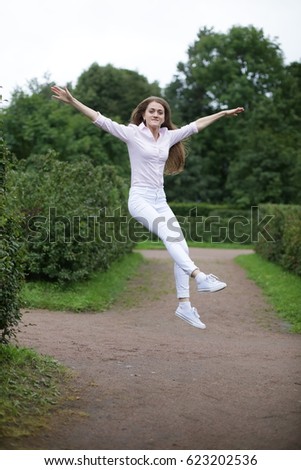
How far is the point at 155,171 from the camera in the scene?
26.0 ft

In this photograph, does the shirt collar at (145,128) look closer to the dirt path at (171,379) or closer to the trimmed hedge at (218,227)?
the dirt path at (171,379)

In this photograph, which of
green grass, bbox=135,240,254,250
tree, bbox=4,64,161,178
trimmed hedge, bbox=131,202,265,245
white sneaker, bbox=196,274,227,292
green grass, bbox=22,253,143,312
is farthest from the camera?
trimmed hedge, bbox=131,202,265,245

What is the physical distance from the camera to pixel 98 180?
68.3 feet

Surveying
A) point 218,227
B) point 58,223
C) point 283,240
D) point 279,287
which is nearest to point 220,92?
point 218,227

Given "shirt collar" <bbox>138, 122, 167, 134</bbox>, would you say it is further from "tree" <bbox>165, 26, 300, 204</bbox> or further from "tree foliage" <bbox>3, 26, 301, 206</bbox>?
"tree" <bbox>165, 26, 300, 204</bbox>

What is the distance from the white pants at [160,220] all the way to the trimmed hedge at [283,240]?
503 inches

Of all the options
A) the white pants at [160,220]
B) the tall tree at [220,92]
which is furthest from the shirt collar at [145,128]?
the tall tree at [220,92]

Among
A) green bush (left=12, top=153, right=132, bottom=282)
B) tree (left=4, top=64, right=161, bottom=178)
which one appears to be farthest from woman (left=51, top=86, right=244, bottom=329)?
tree (left=4, top=64, right=161, bottom=178)

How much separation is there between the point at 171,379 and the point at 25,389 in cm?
192

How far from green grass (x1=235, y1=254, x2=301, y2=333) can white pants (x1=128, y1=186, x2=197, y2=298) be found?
7021mm

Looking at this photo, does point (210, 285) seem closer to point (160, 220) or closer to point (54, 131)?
point (160, 220)

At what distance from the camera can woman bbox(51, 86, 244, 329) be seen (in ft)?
25.2

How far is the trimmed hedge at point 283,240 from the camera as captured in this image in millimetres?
20797

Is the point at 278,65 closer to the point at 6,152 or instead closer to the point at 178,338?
the point at 178,338
